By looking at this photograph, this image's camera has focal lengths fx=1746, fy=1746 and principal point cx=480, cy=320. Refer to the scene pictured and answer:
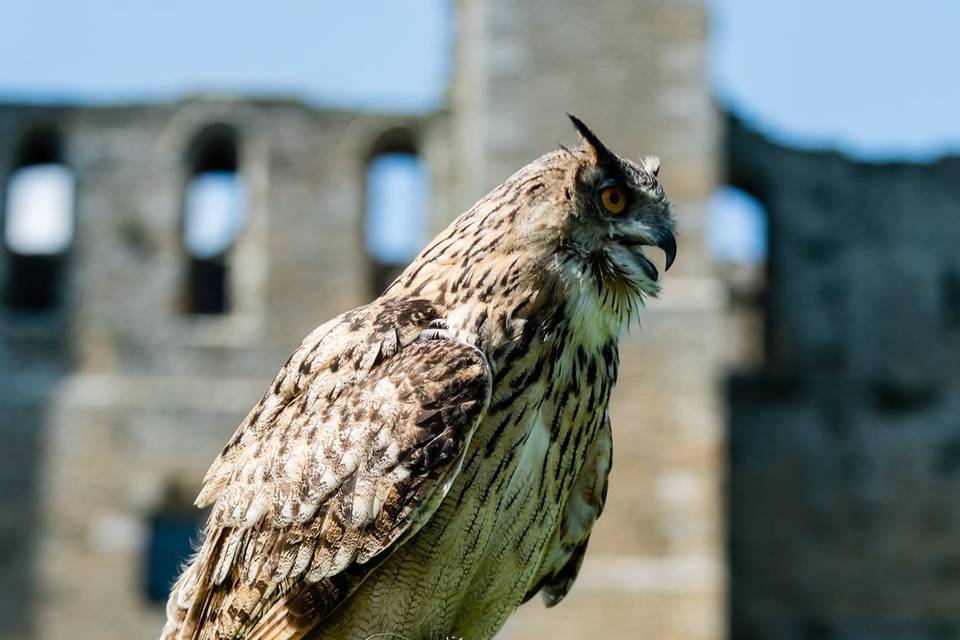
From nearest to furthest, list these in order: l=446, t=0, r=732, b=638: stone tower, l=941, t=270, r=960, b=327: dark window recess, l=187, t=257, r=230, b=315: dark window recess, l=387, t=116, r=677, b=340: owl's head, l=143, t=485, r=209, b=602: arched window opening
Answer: l=387, t=116, r=677, b=340: owl's head
l=446, t=0, r=732, b=638: stone tower
l=143, t=485, r=209, b=602: arched window opening
l=187, t=257, r=230, b=315: dark window recess
l=941, t=270, r=960, b=327: dark window recess

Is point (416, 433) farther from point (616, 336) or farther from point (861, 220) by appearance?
point (861, 220)

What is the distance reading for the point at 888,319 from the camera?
81.3ft

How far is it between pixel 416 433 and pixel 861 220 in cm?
2131

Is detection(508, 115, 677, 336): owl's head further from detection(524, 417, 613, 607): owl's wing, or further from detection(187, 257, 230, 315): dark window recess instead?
detection(187, 257, 230, 315): dark window recess

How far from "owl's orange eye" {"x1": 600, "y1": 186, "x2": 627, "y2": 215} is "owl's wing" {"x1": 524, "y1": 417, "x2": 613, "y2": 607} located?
0.58 m

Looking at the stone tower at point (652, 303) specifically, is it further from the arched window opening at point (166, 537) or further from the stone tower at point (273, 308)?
the arched window opening at point (166, 537)

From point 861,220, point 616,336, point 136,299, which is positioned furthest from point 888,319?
point 616,336

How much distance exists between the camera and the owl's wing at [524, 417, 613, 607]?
4.79 m

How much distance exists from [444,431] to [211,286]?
19.5m

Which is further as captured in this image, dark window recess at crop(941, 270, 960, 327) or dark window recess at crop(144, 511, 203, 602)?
dark window recess at crop(941, 270, 960, 327)

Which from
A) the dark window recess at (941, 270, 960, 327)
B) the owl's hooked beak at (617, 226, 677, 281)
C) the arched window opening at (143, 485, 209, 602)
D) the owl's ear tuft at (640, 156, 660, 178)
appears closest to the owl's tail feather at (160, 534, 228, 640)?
the owl's hooked beak at (617, 226, 677, 281)

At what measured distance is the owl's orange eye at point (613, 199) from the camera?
4.62 meters

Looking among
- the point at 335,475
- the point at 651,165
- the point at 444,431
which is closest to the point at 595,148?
the point at 651,165

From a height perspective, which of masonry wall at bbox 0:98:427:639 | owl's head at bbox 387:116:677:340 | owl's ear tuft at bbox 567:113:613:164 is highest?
owl's ear tuft at bbox 567:113:613:164
